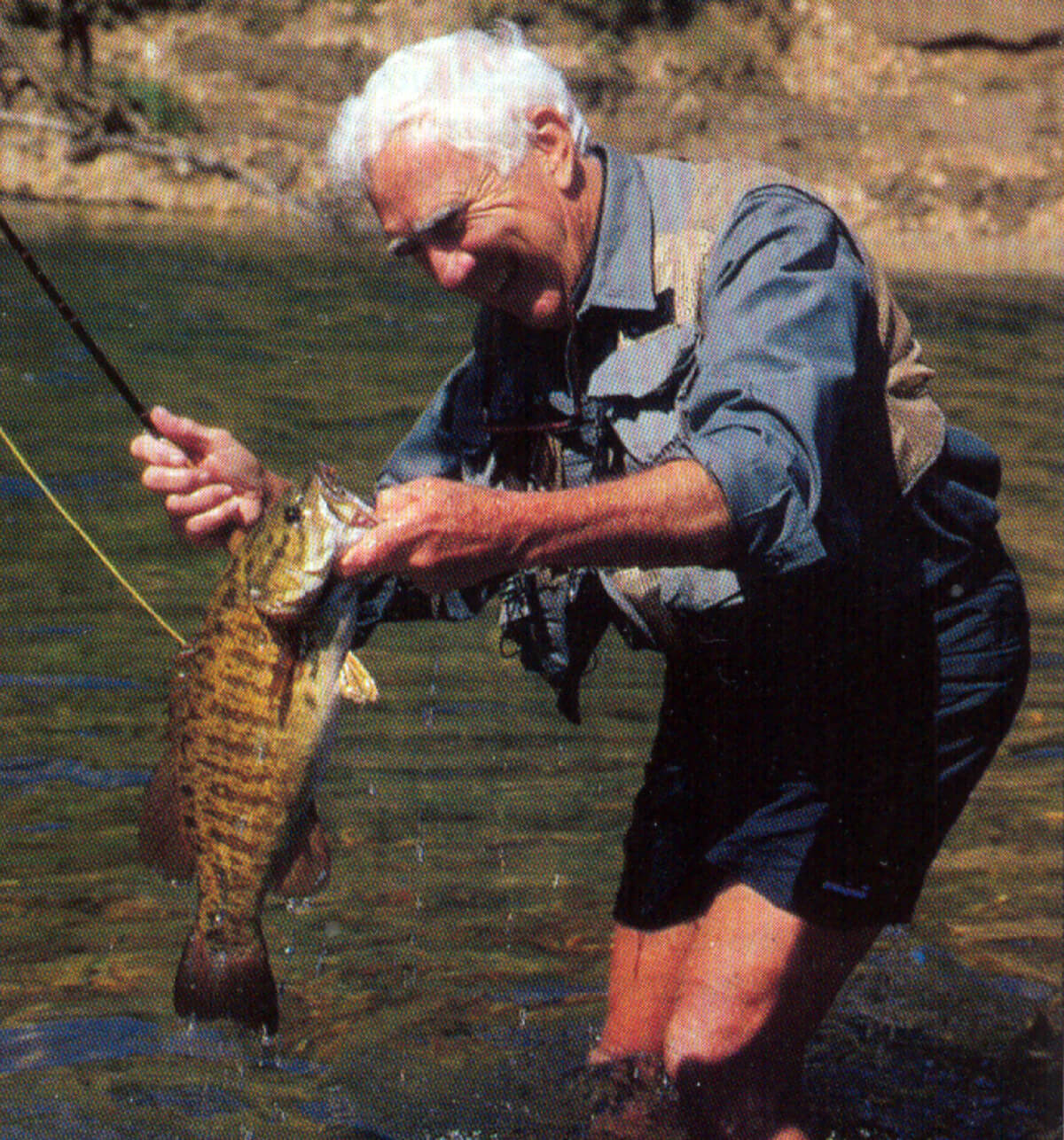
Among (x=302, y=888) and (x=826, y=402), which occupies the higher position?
(x=826, y=402)

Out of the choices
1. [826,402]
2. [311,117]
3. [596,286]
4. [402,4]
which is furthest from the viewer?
[402,4]

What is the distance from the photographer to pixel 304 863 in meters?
3.55

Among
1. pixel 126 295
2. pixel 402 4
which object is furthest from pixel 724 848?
pixel 402 4

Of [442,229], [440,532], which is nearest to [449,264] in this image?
[442,229]

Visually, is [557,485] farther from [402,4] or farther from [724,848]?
[402,4]

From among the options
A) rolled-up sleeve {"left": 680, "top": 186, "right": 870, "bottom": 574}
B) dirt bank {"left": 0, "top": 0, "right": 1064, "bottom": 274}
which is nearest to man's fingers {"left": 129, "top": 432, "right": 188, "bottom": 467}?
rolled-up sleeve {"left": 680, "top": 186, "right": 870, "bottom": 574}

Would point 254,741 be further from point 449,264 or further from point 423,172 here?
point 423,172

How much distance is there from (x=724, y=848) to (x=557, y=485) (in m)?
0.74

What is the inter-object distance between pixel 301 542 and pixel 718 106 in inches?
871

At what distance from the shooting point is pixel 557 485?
12.0 feet

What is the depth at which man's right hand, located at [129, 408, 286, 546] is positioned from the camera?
356 cm

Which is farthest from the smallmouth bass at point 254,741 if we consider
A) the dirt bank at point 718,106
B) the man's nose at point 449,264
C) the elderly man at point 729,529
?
the dirt bank at point 718,106

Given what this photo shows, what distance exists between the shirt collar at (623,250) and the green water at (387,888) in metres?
1.85

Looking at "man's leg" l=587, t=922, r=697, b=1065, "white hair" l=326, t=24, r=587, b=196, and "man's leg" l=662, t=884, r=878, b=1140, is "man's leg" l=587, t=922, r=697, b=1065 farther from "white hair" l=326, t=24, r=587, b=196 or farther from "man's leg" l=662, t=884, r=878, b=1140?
"white hair" l=326, t=24, r=587, b=196
